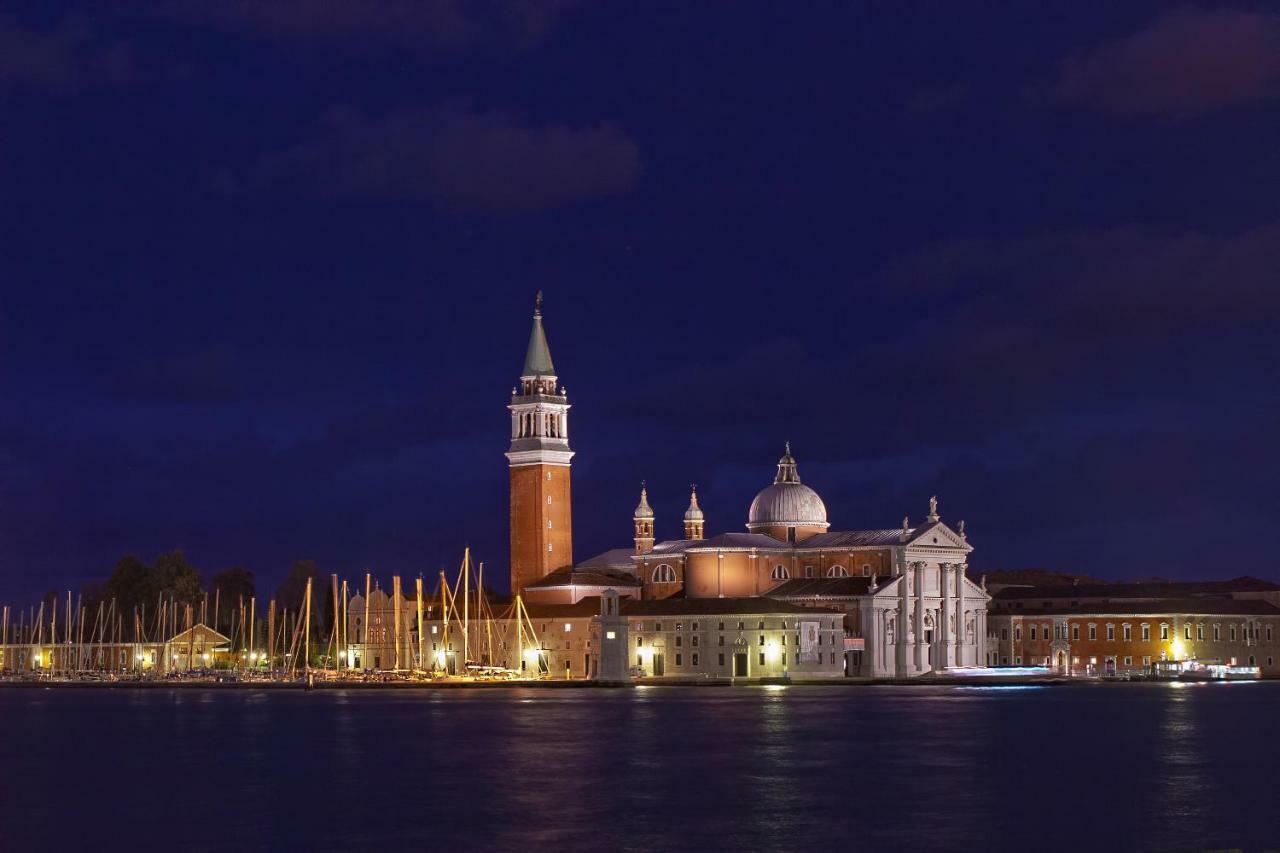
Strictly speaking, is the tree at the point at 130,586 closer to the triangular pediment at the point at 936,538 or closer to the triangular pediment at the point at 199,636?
the triangular pediment at the point at 199,636

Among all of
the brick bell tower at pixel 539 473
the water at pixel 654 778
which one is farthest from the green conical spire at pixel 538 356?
the water at pixel 654 778

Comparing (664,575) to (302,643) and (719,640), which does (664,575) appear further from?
(302,643)

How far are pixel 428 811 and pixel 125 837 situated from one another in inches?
218

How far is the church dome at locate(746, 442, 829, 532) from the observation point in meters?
119

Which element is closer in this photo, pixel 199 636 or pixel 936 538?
pixel 936 538

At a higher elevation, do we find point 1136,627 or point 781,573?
point 781,573

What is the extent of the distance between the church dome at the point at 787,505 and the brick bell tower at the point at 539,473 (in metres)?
11.3

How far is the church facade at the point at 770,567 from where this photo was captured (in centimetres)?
11000

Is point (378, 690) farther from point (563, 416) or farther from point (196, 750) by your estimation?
point (196, 750)

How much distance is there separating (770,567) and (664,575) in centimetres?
707

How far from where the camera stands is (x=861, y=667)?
110188 millimetres

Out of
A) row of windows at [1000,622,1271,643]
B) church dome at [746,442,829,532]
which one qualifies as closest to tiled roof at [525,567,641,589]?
church dome at [746,442,829,532]

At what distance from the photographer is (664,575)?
119m

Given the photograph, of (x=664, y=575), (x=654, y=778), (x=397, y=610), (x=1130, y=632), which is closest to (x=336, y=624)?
(x=397, y=610)
